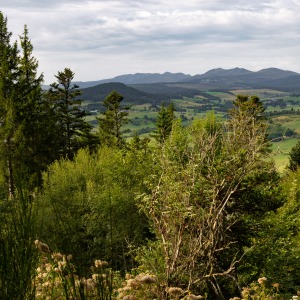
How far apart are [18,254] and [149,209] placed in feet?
39.1

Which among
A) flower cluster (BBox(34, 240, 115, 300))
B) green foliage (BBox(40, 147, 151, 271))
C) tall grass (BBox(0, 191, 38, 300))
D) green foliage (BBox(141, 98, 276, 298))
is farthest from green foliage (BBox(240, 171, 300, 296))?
tall grass (BBox(0, 191, 38, 300))

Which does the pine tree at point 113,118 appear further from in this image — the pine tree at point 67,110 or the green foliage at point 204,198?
the green foliage at point 204,198

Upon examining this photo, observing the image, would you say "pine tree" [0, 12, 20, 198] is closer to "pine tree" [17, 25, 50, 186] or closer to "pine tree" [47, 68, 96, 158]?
"pine tree" [17, 25, 50, 186]

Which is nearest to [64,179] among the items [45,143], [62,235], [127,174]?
[45,143]

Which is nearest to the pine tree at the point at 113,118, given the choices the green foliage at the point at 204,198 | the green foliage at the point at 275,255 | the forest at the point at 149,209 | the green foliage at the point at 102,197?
the forest at the point at 149,209

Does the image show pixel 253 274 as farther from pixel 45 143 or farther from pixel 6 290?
pixel 45 143

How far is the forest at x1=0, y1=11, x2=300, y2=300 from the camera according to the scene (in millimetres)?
2375

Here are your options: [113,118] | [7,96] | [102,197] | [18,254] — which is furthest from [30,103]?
[18,254]

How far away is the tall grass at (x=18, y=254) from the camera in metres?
2.09

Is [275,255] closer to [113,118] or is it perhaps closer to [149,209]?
[149,209]

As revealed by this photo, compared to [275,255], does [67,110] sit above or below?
above

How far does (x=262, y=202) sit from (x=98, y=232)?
1923cm

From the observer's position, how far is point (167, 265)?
27.5 ft

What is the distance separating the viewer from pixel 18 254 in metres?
2.12
